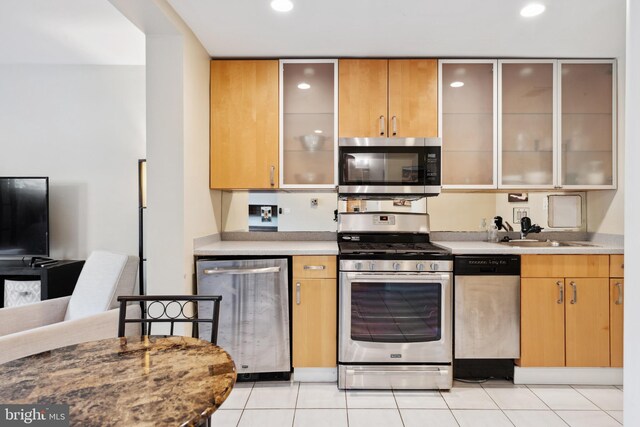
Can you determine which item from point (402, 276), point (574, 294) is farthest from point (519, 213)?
point (402, 276)

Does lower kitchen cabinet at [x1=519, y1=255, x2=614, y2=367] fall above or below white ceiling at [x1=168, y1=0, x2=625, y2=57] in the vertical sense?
below

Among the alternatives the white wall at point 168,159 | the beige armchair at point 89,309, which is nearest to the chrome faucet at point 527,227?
the white wall at point 168,159

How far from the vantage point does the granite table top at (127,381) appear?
755 millimetres

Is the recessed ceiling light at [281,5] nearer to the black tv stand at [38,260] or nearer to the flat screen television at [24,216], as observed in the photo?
the flat screen television at [24,216]

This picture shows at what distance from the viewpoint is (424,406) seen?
2242 millimetres

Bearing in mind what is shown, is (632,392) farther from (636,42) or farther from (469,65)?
(469,65)

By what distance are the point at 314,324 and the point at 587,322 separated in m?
1.87

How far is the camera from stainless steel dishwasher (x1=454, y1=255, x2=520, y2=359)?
2479 millimetres

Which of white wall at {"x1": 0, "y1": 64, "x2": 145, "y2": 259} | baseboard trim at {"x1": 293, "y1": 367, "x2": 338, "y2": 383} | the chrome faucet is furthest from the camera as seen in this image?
white wall at {"x1": 0, "y1": 64, "x2": 145, "y2": 259}

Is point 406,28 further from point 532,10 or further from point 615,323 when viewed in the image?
point 615,323

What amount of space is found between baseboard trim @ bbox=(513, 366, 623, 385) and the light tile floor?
4cm

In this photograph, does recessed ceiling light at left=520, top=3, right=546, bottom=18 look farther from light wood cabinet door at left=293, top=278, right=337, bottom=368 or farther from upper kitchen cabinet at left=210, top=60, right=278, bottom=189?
light wood cabinet door at left=293, top=278, right=337, bottom=368

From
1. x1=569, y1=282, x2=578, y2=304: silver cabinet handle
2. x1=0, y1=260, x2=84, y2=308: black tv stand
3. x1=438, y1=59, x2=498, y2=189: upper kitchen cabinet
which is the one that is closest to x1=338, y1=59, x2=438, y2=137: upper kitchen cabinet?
x1=438, y1=59, x2=498, y2=189: upper kitchen cabinet

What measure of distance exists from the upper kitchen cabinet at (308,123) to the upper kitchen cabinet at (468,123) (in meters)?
0.86
